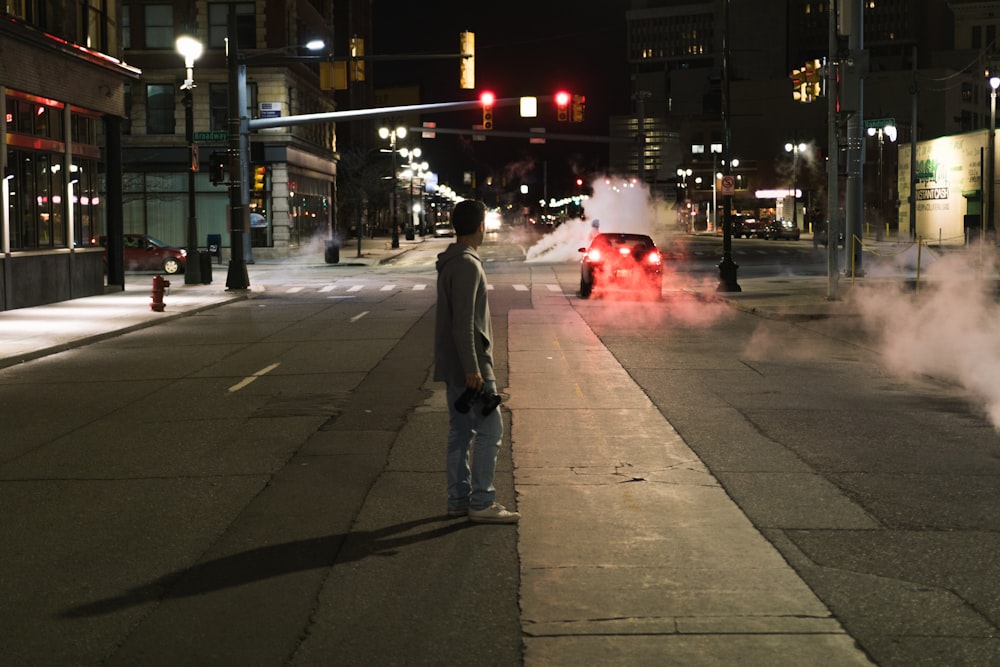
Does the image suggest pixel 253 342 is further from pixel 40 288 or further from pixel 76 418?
pixel 40 288

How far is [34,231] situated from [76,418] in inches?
700

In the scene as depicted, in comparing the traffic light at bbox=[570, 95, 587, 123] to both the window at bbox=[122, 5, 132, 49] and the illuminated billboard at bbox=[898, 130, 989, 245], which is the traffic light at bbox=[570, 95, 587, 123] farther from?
the illuminated billboard at bbox=[898, 130, 989, 245]

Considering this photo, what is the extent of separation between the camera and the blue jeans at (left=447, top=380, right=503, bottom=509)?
24.6ft

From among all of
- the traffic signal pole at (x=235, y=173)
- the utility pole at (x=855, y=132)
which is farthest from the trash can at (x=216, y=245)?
the utility pole at (x=855, y=132)

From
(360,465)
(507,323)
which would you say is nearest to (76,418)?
(360,465)

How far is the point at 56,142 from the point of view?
29.7 meters

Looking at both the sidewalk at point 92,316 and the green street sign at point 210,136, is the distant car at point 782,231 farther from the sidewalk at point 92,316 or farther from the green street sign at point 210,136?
the green street sign at point 210,136

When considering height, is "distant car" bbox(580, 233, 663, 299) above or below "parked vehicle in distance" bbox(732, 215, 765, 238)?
below

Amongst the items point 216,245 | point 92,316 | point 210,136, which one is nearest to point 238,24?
point 216,245

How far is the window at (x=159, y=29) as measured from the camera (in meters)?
57.8

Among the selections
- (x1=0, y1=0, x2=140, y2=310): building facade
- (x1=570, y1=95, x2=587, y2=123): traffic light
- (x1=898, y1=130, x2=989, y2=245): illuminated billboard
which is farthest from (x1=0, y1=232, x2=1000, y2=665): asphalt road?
(x1=898, y1=130, x2=989, y2=245): illuminated billboard

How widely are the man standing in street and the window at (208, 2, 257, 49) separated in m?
53.1

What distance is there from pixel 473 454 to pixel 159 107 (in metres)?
54.3

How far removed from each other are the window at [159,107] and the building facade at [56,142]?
2421 cm
